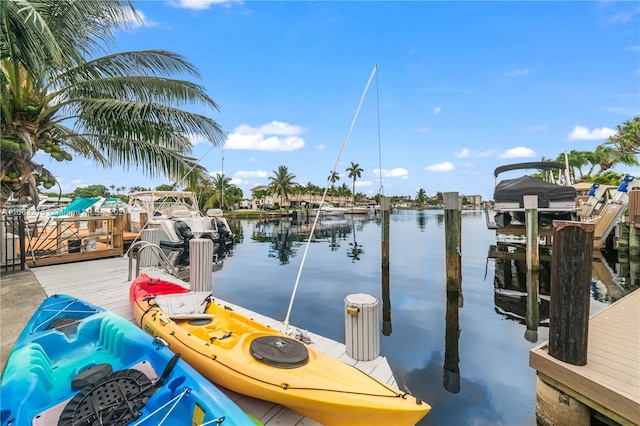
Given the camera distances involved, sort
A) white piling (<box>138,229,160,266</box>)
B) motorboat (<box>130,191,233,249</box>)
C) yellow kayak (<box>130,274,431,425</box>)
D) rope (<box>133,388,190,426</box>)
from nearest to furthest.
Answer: rope (<box>133,388,190,426</box>) → yellow kayak (<box>130,274,431,425</box>) → white piling (<box>138,229,160,266</box>) → motorboat (<box>130,191,233,249</box>)

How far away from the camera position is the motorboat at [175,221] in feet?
47.3

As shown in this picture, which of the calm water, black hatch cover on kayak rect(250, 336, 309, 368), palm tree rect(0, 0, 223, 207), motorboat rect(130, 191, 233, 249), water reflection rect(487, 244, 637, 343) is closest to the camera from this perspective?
black hatch cover on kayak rect(250, 336, 309, 368)

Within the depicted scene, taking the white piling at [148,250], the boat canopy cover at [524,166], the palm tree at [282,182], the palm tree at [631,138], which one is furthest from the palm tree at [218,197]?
the palm tree at [631,138]

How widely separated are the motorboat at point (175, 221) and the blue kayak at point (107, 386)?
35.0 ft

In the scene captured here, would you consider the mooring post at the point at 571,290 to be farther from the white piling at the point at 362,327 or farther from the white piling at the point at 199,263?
the white piling at the point at 199,263

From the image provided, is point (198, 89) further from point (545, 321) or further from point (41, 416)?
point (545, 321)

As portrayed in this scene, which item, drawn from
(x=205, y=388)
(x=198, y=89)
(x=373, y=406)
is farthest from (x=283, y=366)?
(x=198, y=89)

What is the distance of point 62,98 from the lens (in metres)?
6.63

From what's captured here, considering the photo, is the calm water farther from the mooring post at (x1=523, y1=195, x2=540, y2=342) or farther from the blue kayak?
the blue kayak

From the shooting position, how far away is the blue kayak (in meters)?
2.13

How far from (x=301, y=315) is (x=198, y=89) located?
246 inches

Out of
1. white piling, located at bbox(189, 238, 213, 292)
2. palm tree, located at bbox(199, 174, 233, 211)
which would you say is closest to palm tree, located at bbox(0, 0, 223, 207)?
white piling, located at bbox(189, 238, 213, 292)

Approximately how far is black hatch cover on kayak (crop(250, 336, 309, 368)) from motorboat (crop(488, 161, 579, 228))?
33.6 feet

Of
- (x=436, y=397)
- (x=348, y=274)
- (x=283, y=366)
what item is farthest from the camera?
(x=348, y=274)
